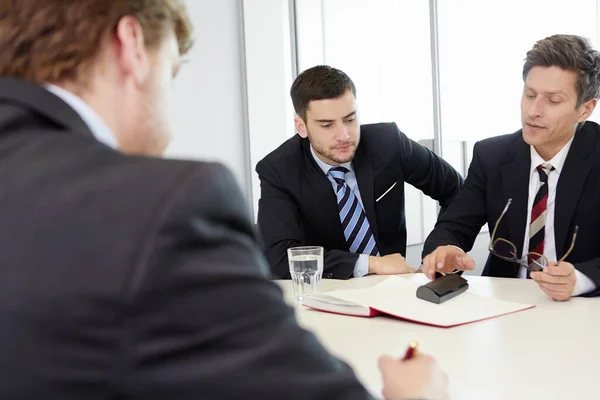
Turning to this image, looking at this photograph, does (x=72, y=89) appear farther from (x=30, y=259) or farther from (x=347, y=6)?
(x=347, y=6)

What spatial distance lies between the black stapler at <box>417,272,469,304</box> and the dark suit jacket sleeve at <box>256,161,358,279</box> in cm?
54

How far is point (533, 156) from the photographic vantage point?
2.64 meters

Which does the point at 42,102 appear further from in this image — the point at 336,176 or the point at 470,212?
the point at 336,176

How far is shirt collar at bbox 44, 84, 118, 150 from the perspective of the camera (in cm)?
82

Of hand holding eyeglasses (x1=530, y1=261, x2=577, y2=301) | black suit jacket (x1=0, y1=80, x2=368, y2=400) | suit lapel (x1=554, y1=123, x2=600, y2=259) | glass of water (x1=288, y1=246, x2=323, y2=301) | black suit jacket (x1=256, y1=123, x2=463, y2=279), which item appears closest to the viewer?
black suit jacket (x1=0, y1=80, x2=368, y2=400)

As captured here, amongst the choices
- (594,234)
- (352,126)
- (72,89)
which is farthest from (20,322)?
(352,126)

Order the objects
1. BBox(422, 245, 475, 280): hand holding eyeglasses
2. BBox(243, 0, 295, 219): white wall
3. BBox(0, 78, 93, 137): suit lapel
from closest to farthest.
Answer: BBox(0, 78, 93, 137): suit lapel < BBox(422, 245, 475, 280): hand holding eyeglasses < BBox(243, 0, 295, 219): white wall

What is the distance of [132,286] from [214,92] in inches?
174

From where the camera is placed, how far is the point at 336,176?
309 cm

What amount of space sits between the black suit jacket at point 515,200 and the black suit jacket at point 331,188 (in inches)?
14.8

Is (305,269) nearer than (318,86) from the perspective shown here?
Yes

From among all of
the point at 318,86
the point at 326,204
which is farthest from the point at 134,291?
the point at 318,86

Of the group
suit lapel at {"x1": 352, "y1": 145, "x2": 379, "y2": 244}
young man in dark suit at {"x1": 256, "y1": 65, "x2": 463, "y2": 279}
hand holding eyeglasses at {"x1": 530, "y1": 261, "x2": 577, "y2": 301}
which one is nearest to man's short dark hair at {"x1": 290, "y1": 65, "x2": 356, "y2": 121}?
young man in dark suit at {"x1": 256, "y1": 65, "x2": 463, "y2": 279}

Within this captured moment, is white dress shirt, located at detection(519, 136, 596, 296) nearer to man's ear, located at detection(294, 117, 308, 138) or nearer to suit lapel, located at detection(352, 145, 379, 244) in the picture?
suit lapel, located at detection(352, 145, 379, 244)
